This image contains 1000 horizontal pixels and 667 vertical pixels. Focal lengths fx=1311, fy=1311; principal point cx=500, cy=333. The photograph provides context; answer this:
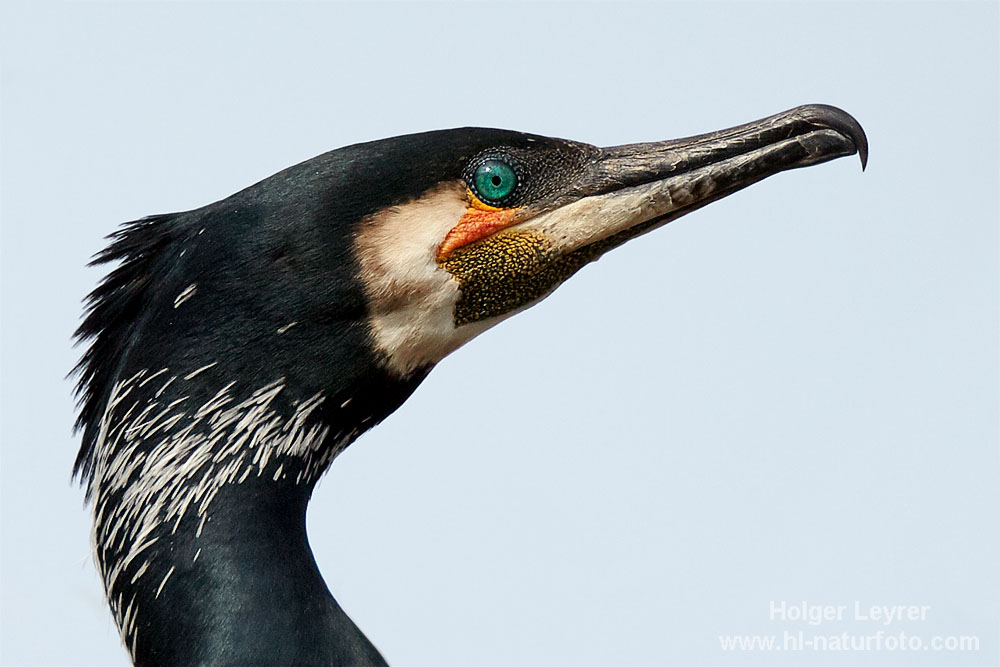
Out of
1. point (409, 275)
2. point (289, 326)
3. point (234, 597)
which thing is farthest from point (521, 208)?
point (234, 597)

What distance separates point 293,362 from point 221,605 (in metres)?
0.74

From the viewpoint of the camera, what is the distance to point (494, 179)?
13.6 ft

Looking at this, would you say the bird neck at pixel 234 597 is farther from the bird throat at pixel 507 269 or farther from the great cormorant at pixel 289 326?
the bird throat at pixel 507 269

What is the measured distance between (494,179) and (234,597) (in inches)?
59.0

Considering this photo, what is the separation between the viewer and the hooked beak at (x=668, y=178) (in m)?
4.18

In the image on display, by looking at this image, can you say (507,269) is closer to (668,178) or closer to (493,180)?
(493,180)

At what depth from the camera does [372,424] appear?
426 cm

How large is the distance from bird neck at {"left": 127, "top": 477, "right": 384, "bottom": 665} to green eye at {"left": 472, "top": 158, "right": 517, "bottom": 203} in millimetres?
1117

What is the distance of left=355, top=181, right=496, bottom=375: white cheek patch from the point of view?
396 centimetres

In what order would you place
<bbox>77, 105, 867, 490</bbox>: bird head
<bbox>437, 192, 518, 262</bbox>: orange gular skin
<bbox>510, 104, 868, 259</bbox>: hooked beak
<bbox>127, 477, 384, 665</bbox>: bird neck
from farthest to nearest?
<bbox>510, 104, 868, 259</bbox>: hooked beak, <bbox>437, 192, 518, 262</bbox>: orange gular skin, <bbox>77, 105, 867, 490</bbox>: bird head, <bbox>127, 477, 384, 665</bbox>: bird neck

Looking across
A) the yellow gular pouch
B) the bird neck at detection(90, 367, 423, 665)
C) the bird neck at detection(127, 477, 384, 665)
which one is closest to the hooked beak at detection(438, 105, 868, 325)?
the yellow gular pouch

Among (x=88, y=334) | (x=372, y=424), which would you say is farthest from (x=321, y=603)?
(x=88, y=334)

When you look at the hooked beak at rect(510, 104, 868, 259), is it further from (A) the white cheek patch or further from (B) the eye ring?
(A) the white cheek patch

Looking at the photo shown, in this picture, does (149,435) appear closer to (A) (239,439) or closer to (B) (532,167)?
(A) (239,439)
